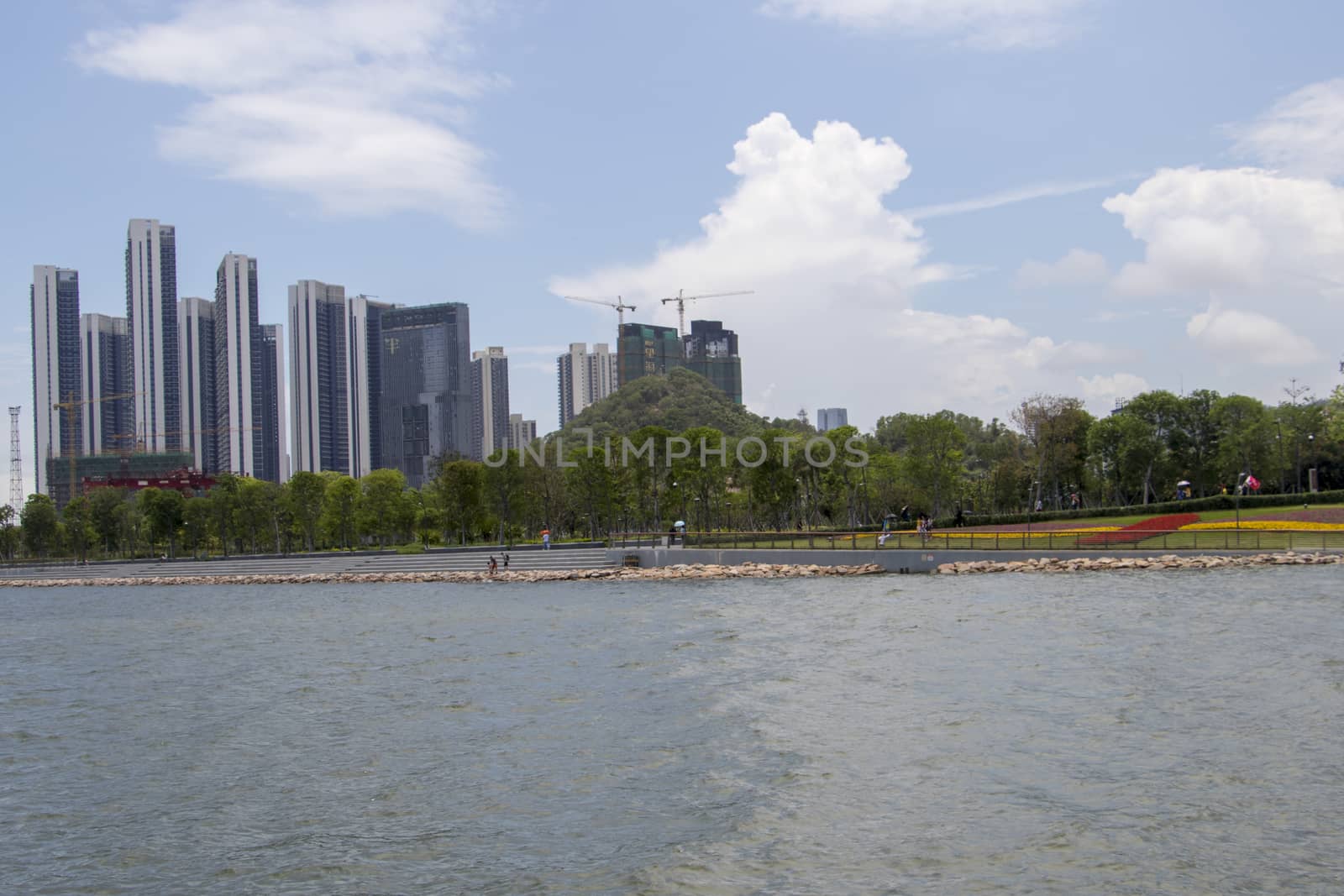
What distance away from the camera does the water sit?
1234cm

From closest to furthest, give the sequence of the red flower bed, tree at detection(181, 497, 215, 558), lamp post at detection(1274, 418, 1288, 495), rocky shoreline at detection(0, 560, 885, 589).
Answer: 1. the red flower bed
2. rocky shoreline at detection(0, 560, 885, 589)
3. lamp post at detection(1274, 418, 1288, 495)
4. tree at detection(181, 497, 215, 558)

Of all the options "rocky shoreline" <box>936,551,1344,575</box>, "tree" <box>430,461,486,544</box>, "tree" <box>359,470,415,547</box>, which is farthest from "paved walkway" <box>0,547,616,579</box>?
"rocky shoreline" <box>936,551,1344,575</box>

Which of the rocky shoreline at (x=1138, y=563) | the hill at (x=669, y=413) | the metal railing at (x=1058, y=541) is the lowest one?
the rocky shoreline at (x=1138, y=563)

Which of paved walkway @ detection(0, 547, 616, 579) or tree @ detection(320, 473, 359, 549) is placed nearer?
paved walkway @ detection(0, 547, 616, 579)

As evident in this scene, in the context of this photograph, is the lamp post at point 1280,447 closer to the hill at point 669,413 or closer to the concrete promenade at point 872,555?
the concrete promenade at point 872,555

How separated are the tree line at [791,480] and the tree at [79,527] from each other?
13344 millimetres

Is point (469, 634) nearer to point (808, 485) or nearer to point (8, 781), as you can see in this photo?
point (8, 781)

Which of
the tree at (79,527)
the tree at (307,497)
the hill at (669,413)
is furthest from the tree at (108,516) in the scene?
the hill at (669,413)

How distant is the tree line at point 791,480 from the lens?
278ft

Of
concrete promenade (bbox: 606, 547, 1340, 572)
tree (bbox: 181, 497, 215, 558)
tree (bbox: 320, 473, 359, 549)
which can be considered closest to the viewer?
concrete promenade (bbox: 606, 547, 1340, 572)

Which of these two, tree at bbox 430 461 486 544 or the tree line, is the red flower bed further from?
tree at bbox 430 461 486 544

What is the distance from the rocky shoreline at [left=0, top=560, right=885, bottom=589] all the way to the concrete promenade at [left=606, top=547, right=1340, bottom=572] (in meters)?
0.60

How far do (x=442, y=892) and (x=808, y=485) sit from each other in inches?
3255

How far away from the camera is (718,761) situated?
55.2 ft
